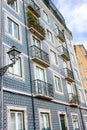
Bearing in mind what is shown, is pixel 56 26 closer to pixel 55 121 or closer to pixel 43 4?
pixel 43 4

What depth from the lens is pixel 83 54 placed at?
33781 millimetres

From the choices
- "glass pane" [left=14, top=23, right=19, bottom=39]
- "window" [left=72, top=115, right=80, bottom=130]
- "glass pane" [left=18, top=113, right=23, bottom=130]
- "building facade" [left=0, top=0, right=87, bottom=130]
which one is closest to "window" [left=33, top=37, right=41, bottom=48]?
"building facade" [left=0, top=0, right=87, bottom=130]

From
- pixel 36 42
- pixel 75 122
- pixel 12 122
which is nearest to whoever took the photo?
pixel 12 122

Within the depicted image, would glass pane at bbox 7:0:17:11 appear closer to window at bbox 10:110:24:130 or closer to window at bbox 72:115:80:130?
window at bbox 10:110:24:130

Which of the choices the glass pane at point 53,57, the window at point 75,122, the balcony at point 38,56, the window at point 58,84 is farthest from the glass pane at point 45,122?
the glass pane at point 53,57

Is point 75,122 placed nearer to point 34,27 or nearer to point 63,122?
point 63,122

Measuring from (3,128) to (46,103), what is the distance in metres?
5.17

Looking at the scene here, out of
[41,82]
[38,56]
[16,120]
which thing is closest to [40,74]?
[41,82]

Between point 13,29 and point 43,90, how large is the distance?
15.8 ft

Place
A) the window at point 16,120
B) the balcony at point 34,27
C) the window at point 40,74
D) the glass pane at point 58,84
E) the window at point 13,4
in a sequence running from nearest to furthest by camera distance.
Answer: the window at point 16,120
the window at point 40,74
the window at point 13,4
the balcony at point 34,27
the glass pane at point 58,84

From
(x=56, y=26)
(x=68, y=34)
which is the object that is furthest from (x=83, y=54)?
(x=56, y=26)

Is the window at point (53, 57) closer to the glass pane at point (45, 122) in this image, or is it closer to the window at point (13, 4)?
the window at point (13, 4)

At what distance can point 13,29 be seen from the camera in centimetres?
1308

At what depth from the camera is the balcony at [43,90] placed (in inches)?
492
